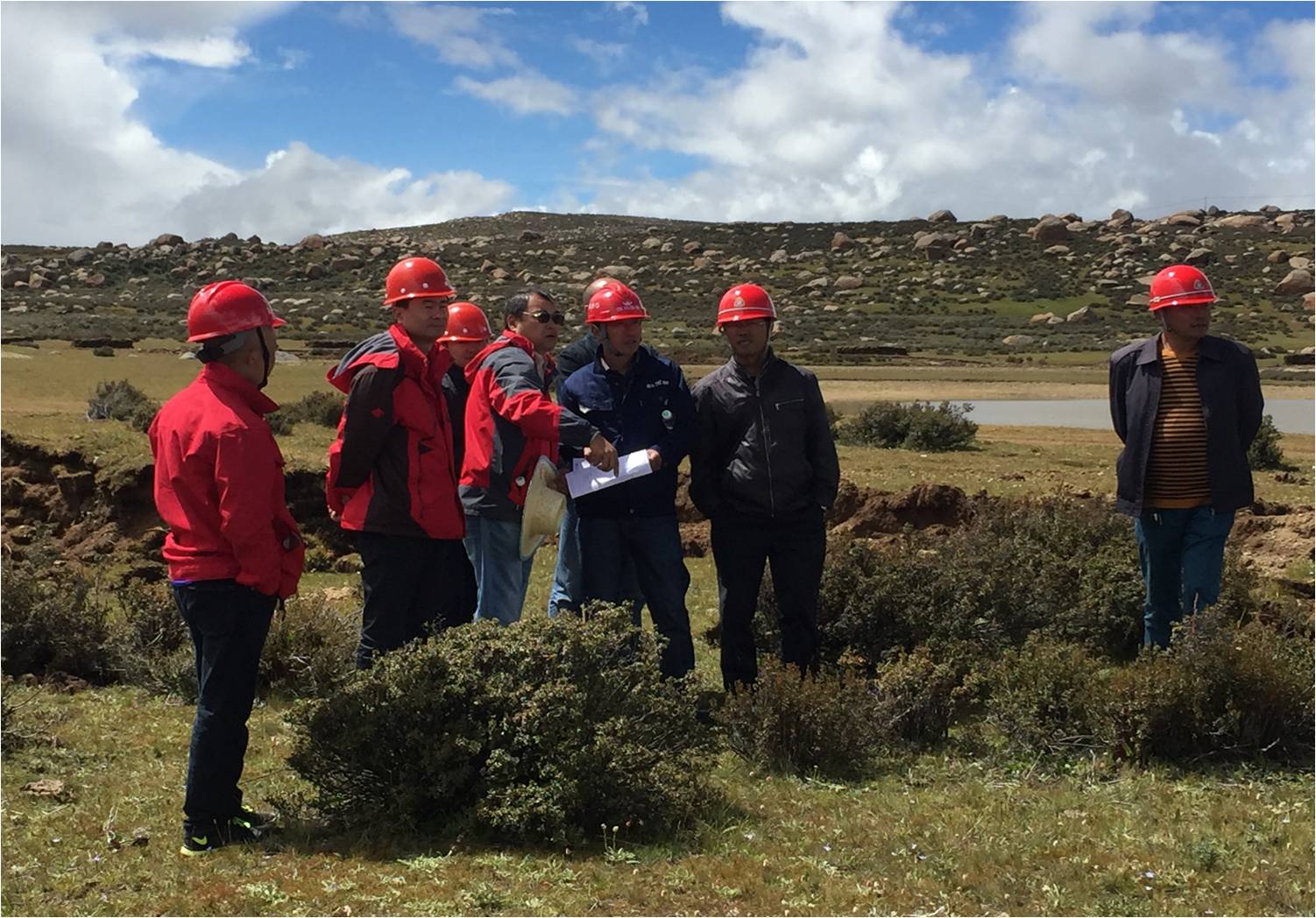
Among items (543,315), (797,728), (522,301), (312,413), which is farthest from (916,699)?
(312,413)

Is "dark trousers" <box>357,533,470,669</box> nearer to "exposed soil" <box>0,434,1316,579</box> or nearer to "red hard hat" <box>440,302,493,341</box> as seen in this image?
"red hard hat" <box>440,302,493,341</box>

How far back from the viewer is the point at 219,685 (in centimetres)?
420

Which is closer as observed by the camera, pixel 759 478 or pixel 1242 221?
pixel 759 478

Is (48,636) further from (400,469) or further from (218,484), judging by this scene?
(218,484)

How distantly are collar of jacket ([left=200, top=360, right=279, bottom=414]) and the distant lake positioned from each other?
18.4m

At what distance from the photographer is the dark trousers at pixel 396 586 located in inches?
188

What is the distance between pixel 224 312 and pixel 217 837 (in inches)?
70.5

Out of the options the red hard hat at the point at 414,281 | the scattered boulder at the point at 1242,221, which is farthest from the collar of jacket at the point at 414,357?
the scattered boulder at the point at 1242,221

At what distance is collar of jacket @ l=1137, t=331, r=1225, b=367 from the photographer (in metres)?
5.85

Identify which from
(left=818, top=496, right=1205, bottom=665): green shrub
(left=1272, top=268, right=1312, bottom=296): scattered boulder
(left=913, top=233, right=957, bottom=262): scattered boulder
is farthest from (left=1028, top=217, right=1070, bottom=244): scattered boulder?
(left=818, top=496, right=1205, bottom=665): green shrub

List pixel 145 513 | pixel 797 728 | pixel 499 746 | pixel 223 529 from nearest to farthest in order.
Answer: pixel 223 529
pixel 499 746
pixel 797 728
pixel 145 513

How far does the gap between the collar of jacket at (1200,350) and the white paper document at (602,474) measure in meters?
2.51

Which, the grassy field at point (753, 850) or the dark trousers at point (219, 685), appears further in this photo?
the dark trousers at point (219, 685)

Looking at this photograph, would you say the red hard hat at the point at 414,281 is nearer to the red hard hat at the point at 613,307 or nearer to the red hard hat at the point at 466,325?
the red hard hat at the point at 613,307
